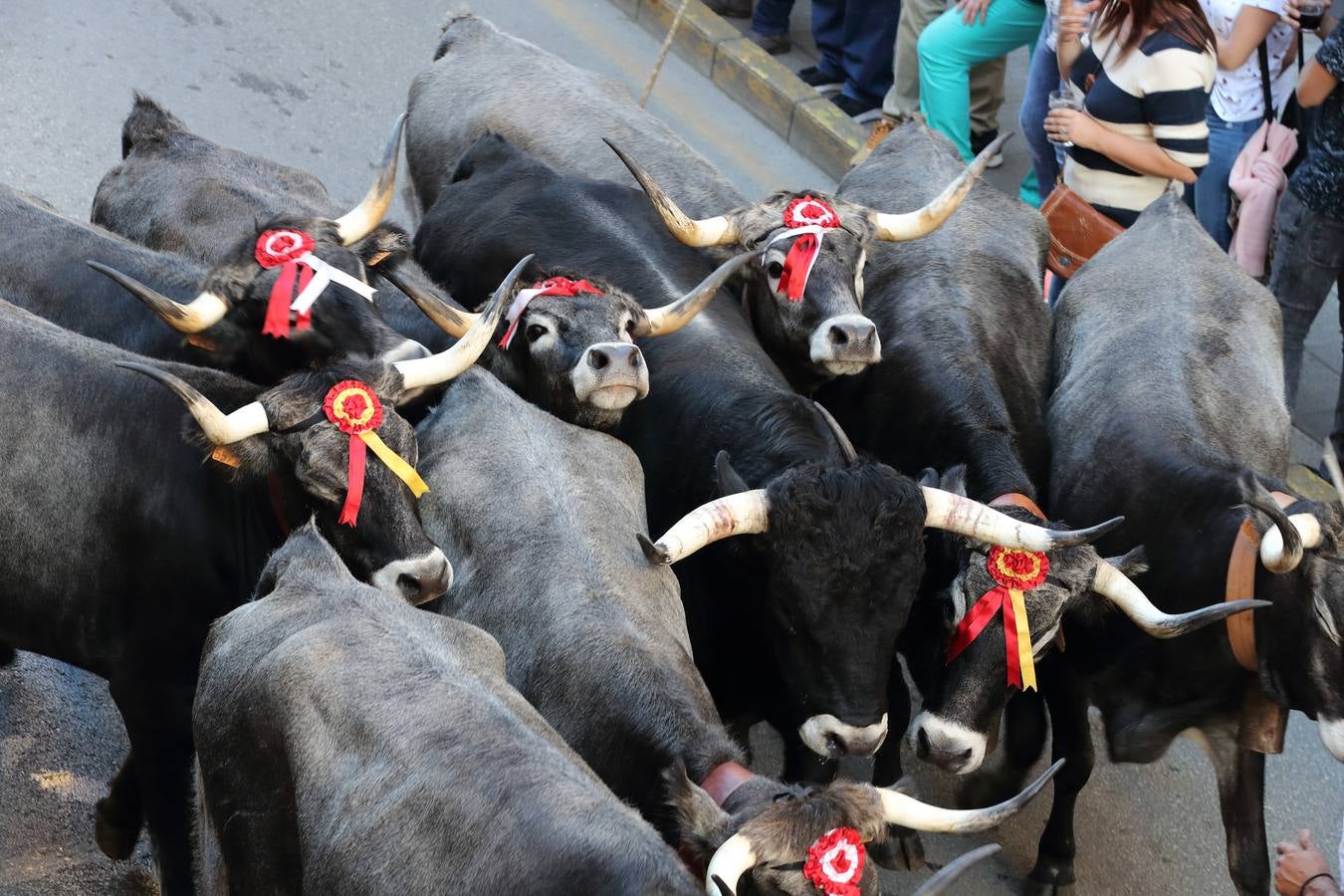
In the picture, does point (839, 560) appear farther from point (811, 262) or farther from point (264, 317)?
point (264, 317)

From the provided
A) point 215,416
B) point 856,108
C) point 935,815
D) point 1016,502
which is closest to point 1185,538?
point 1016,502

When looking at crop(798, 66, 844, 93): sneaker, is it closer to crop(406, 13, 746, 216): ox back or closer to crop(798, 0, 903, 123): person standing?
crop(798, 0, 903, 123): person standing

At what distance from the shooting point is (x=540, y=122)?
298 inches

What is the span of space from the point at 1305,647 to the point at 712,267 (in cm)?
284

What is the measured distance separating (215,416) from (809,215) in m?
2.65

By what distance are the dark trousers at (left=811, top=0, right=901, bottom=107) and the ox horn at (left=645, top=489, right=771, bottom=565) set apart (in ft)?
20.8

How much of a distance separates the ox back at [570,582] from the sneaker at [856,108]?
5911 millimetres

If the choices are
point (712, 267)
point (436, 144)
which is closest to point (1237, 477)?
point (712, 267)

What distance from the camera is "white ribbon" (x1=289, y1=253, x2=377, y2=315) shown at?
204 inches

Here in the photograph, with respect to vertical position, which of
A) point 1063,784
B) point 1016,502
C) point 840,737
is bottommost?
point 1063,784

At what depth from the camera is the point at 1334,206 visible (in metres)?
7.16

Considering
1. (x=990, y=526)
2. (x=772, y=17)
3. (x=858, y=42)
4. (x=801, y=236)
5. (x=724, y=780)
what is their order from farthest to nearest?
(x=772, y=17) < (x=858, y=42) < (x=801, y=236) < (x=990, y=526) < (x=724, y=780)

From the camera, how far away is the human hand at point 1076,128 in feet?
23.2

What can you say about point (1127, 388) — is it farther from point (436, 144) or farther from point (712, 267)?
point (436, 144)
